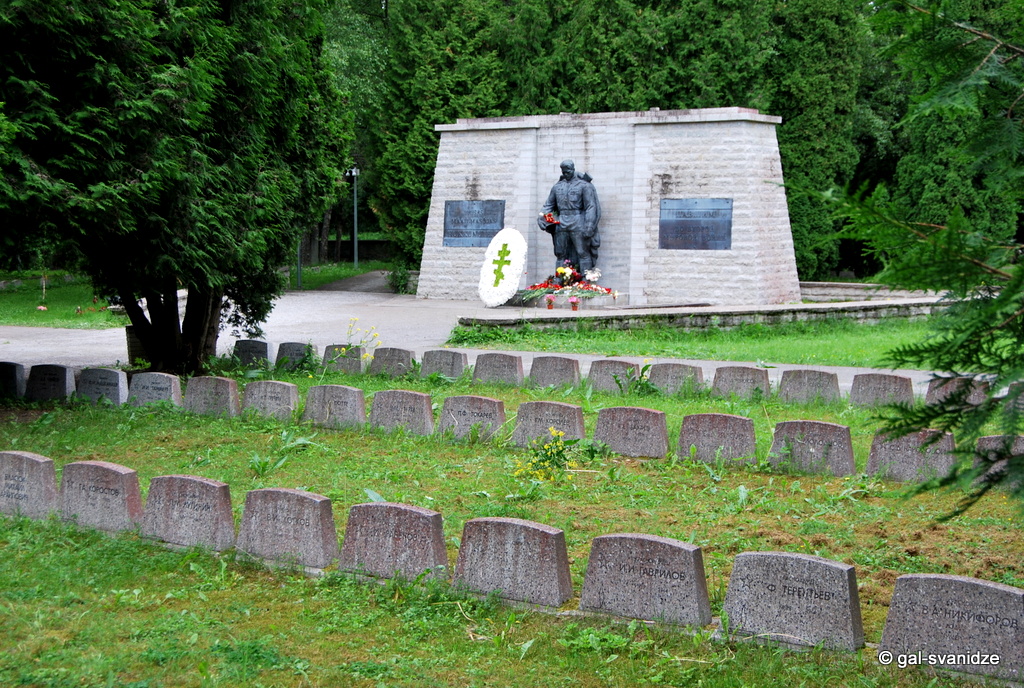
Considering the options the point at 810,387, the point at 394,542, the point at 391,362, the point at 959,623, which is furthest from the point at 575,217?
the point at 959,623

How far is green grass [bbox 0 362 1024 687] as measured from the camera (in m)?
4.52

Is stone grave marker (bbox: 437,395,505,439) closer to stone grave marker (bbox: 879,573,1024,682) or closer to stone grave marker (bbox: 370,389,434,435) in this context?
stone grave marker (bbox: 370,389,434,435)

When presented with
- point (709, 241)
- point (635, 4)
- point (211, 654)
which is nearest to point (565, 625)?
point (211, 654)

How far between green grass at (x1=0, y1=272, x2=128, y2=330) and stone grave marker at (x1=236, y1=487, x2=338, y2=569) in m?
12.8

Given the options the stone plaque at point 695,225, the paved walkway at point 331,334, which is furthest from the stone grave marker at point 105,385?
the stone plaque at point 695,225

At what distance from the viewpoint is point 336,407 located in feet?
32.8

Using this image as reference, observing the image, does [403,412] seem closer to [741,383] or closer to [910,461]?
[741,383]

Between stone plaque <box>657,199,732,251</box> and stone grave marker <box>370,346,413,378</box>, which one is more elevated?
stone plaque <box>657,199,732,251</box>

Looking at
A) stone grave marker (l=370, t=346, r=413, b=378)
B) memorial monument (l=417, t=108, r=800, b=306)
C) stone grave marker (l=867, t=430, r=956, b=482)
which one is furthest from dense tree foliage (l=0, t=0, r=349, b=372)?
memorial monument (l=417, t=108, r=800, b=306)

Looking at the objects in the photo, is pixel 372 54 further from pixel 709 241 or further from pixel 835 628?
pixel 835 628

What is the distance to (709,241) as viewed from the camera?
21.1m

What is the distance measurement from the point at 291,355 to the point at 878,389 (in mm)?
7167

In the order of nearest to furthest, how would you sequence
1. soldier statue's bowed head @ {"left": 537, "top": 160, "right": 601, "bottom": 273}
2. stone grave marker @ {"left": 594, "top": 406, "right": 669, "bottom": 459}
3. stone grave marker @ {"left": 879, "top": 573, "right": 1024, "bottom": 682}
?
stone grave marker @ {"left": 879, "top": 573, "right": 1024, "bottom": 682} < stone grave marker @ {"left": 594, "top": 406, "right": 669, "bottom": 459} < soldier statue's bowed head @ {"left": 537, "top": 160, "right": 601, "bottom": 273}

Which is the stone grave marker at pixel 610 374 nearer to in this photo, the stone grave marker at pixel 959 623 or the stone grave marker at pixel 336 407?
the stone grave marker at pixel 336 407
